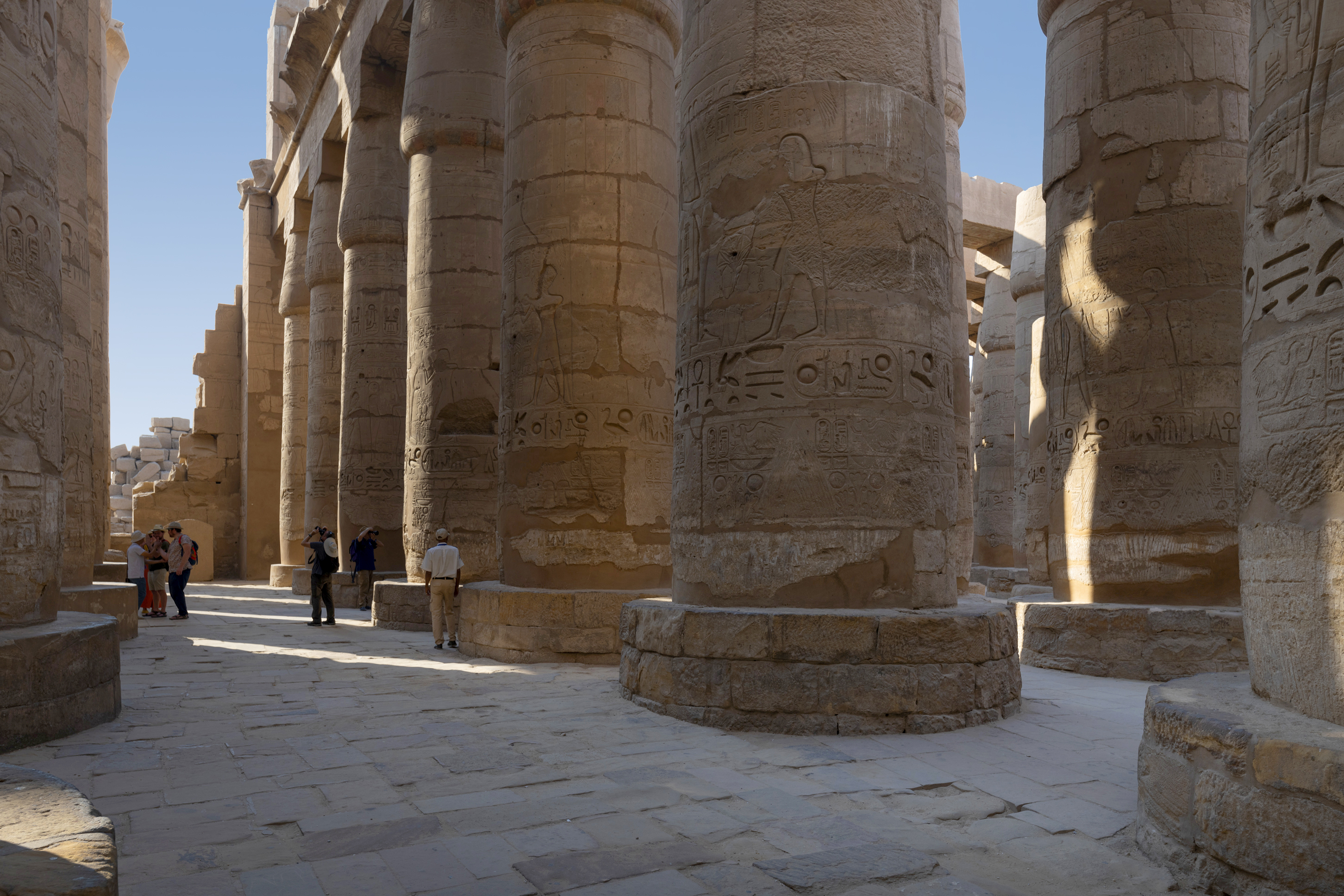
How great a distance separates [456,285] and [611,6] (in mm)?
3349

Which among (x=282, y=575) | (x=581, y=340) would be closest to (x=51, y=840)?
(x=581, y=340)

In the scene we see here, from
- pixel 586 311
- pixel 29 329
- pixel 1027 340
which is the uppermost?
pixel 1027 340

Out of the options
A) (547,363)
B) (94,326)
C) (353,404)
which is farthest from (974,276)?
(94,326)

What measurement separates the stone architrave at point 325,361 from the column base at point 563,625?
370 inches

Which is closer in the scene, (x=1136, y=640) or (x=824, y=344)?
(x=824, y=344)

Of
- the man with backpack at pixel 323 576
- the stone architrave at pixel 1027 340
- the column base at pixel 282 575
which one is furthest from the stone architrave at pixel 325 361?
the stone architrave at pixel 1027 340

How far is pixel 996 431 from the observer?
18469 millimetres

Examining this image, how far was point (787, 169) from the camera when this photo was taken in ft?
17.3

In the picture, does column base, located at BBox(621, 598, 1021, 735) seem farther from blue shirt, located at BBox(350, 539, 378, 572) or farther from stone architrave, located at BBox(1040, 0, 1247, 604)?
blue shirt, located at BBox(350, 539, 378, 572)

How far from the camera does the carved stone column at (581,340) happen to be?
777 centimetres

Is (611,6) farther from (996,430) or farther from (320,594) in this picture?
(996,430)

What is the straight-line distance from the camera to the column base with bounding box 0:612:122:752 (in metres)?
4.38

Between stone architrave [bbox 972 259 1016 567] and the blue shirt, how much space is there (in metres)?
10.8

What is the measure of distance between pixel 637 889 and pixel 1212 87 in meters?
6.73
